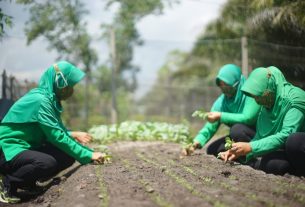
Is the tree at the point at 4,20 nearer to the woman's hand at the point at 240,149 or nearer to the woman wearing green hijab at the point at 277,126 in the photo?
the woman wearing green hijab at the point at 277,126

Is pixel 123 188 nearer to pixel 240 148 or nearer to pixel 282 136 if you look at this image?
pixel 240 148

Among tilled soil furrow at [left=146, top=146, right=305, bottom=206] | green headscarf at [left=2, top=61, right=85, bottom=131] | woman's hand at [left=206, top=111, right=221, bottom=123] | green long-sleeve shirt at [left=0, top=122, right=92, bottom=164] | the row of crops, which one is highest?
green headscarf at [left=2, top=61, right=85, bottom=131]

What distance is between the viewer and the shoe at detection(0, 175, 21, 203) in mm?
4225

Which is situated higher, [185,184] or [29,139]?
[29,139]

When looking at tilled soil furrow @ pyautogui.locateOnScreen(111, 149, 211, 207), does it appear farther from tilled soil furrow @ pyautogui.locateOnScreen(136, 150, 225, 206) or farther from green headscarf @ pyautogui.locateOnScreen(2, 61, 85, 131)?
green headscarf @ pyautogui.locateOnScreen(2, 61, 85, 131)

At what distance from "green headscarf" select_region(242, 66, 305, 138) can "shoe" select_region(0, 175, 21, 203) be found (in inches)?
90.4

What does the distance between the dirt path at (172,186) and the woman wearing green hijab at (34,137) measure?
203mm

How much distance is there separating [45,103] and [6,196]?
0.92 metres

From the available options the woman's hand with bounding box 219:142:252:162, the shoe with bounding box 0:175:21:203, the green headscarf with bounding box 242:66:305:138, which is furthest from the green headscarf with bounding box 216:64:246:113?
the shoe with bounding box 0:175:21:203

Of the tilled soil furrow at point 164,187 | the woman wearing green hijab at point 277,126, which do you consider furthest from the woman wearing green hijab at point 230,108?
the tilled soil furrow at point 164,187

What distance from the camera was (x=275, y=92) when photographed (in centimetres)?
422

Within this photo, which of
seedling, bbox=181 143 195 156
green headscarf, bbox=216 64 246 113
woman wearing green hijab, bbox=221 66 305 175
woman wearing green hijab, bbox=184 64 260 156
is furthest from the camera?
seedling, bbox=181 143 195 156

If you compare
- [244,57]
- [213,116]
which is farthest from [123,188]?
[244,57]

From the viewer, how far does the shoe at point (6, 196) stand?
4225mm
